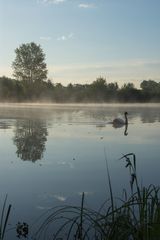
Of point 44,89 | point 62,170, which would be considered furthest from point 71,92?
point 62,170

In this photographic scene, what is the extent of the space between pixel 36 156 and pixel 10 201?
4450 millimetres

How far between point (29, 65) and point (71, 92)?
28.9 ft

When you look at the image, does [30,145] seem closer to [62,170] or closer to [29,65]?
[62,170]

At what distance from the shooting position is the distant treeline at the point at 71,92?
71.1 meters

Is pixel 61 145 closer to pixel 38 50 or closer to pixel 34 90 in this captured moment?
pixel 34 90

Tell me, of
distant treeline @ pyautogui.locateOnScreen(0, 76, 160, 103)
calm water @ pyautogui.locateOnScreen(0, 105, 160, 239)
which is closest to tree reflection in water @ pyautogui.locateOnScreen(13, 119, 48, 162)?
calm water @ pyautogui.locateOnScreen(0, 105, 160, 239)

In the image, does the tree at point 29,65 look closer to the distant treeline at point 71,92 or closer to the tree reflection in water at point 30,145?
the distant treeline at point 71,92

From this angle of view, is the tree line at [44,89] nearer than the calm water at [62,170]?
No

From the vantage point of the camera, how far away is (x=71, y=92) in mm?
74750

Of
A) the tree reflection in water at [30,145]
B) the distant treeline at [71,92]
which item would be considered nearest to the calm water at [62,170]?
the tree reflection in water at [30,145]

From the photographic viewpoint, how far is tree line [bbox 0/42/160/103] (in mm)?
71438

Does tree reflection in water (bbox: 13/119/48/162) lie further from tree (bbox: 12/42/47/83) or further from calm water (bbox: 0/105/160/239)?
tree (bbox: 12/42/47/83)

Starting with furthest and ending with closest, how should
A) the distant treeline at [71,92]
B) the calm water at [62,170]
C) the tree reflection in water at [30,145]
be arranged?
the distant treeline at [71,92] < the tree reflection in water at [30,145] < the calm water at [62,170]

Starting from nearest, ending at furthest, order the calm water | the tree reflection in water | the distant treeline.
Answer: the calm water, the tree reflection in water, the distant treeline
